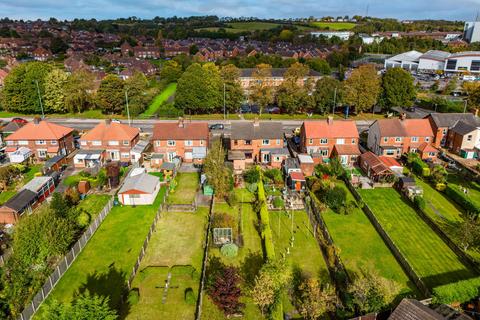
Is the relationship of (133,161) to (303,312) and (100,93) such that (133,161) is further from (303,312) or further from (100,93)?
(303,312)

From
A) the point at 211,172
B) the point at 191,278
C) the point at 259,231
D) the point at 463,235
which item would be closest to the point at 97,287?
the point at 191,278

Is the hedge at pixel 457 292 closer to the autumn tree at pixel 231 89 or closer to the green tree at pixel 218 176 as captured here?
the green tree at pixel 218 176

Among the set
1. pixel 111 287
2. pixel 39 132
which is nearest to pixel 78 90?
pixel 39 132

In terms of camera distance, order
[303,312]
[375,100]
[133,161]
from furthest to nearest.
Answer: [375,100] → [133,161] → [303,312]

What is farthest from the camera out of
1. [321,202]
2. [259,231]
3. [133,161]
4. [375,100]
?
[375,100]

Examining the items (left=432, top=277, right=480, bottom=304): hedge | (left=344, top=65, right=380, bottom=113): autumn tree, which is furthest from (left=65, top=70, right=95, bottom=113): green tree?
(left=432, top=277, right=480, bottom=304): hedge

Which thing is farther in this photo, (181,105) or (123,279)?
(181,105)

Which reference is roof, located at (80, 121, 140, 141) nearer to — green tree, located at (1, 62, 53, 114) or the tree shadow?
the tree shadow

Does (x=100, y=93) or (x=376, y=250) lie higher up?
(x=100, y=93)
